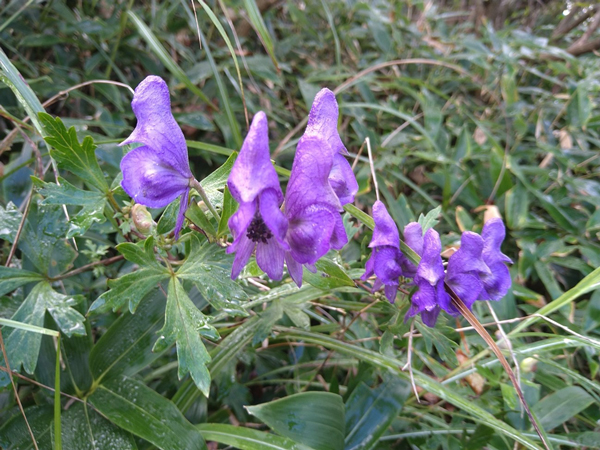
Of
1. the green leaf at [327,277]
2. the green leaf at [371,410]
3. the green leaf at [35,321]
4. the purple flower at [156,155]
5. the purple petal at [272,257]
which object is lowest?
the green leaf at [371,410]

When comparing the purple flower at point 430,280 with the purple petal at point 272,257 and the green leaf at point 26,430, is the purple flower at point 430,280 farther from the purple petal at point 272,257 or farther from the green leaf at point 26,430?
the green leaf at point 26,430

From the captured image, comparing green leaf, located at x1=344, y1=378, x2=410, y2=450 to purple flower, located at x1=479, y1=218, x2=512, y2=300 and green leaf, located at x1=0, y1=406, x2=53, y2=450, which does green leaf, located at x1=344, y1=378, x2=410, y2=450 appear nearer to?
purple flower, located at x1=479, y1=218, x2=512, y2=300

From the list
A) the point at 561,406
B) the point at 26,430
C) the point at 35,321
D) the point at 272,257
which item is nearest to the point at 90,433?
the point at 26,430

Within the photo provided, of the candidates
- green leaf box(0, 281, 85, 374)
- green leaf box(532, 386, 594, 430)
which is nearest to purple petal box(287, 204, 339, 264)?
green leaf box(0, 281, 85, 374)

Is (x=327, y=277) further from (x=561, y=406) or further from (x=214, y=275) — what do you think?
(x=561, y=406)

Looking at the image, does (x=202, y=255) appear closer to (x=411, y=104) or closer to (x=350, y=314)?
(x=350, y=314)

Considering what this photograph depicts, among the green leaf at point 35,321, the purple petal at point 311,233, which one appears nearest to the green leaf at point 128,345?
the green leaf at point 35,321
